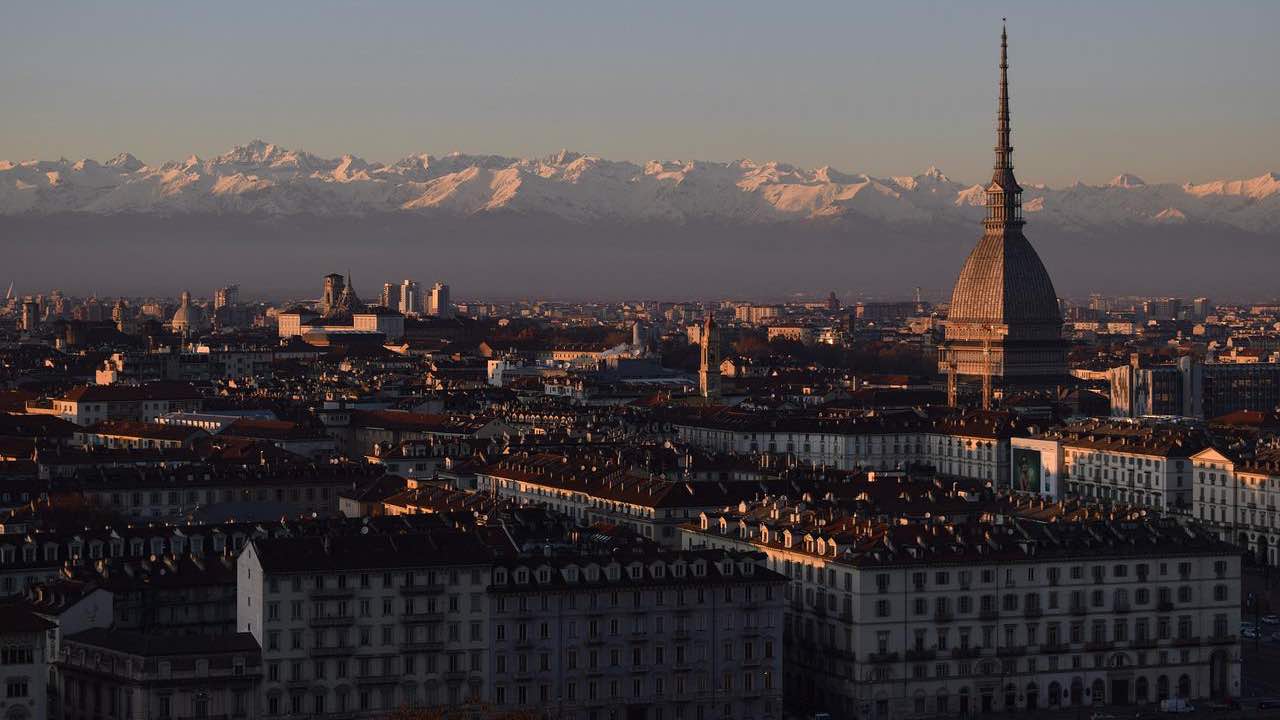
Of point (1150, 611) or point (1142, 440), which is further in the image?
point (1142, 440)

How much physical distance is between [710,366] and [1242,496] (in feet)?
183

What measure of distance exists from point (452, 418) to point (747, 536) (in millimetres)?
48602

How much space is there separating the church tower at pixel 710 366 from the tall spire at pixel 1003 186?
32.4m

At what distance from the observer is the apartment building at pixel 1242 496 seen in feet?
254

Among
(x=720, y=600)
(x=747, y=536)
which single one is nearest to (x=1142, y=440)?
(x=747, y=536)

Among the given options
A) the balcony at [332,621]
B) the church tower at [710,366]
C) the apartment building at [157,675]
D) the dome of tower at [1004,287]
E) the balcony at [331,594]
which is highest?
the dome of tower at [1004,287]

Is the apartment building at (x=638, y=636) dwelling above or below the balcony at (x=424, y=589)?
below

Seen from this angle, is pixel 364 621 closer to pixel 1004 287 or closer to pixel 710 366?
pixel 710 366

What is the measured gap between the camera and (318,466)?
7800 cm

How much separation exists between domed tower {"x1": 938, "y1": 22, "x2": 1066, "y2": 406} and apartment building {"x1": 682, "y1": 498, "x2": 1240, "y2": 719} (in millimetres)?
99962

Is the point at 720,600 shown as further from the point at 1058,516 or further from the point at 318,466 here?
the point at 318,466

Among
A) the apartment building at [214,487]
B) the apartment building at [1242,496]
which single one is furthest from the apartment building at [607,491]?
the apartment building at [1242,496]

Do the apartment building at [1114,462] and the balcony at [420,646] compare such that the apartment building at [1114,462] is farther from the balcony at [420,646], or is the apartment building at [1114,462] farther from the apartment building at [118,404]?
the apartment building at [118,404]

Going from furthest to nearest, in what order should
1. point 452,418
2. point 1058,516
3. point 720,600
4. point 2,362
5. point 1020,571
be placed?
point 2,362 → point 452,418 → point 1058,516 → point 1020,571 → point 720,600
